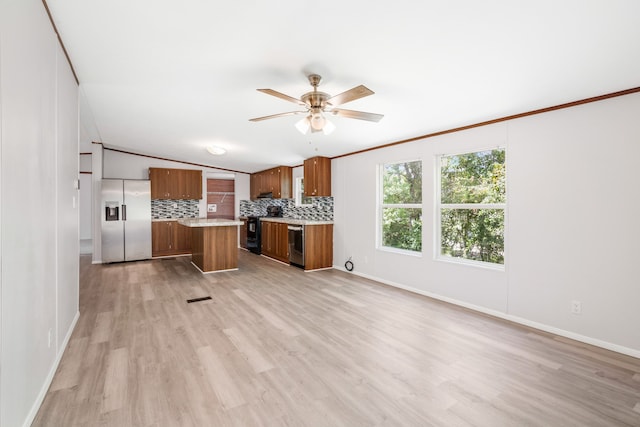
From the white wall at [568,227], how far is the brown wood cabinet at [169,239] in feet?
20.0

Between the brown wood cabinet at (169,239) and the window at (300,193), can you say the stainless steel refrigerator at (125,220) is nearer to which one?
the brown wood cabinet at (169,239)

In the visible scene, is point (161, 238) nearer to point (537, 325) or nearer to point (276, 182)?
point (276, 182)

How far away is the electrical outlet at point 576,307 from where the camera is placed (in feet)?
9.33

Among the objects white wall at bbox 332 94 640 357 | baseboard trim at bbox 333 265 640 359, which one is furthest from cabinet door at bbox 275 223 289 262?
white wall at bbox 332 94 640 357

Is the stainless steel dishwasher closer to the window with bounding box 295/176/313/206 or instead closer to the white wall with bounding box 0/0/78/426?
the window with bounding box 295/176/313/206

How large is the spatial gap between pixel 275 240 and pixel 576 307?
528 cm

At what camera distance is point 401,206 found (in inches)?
187

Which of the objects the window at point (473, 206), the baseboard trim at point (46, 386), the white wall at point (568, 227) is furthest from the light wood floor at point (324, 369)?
the window at point (473, 206)

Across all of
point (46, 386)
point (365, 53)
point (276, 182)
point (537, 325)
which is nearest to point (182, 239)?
point (276, 182)

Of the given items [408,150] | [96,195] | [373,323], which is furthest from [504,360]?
[96,195]

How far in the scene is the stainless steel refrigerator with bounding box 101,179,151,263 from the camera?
6.46m

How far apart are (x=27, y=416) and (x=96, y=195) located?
6000 millimetres

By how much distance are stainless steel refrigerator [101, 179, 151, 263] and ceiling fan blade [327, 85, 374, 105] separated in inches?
231

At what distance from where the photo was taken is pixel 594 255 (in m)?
2.75
